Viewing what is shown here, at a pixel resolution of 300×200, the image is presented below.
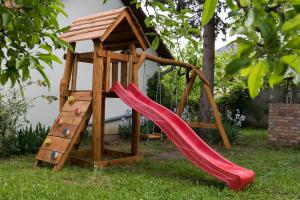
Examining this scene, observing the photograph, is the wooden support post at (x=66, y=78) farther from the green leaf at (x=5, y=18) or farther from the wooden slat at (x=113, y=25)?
the green leaf at (x=5, y=18)

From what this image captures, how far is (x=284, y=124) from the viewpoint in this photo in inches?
408

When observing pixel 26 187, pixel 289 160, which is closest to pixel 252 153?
pixel 289 160

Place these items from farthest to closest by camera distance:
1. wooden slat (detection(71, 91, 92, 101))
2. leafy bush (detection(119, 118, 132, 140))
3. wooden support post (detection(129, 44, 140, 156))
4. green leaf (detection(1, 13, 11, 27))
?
leafy bush (detection(119, 118, 132, 140)) → wooden support post (detection(129, 44, 140, 156)) → wooden slat (detection(71, 91, 92, 101)) → green leaf (detection(1, 13, 11, 27))

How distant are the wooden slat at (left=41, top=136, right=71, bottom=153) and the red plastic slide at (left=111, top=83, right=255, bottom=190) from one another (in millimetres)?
1288

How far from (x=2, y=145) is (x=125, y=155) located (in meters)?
2.44

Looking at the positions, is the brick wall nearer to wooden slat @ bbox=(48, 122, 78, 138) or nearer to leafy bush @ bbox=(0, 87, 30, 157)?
wooden slat @ bbox=(48, 122, 78, 138)

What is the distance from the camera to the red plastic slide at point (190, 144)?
526 cm

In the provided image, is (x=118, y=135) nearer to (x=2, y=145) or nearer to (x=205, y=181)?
(x=2, y=145)

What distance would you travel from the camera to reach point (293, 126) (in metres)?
10.2

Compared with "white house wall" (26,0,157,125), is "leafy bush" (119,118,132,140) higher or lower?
lower

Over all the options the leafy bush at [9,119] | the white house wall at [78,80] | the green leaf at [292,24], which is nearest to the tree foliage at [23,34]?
the green leaf at [292,24]

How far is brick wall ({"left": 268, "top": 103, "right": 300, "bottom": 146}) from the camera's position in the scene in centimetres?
1020

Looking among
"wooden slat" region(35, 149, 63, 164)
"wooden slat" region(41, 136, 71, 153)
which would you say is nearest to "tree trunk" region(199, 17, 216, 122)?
"wooden slat" region(41, 136, 71, 153)

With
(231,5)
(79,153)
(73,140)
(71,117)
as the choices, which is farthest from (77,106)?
(231,5)
